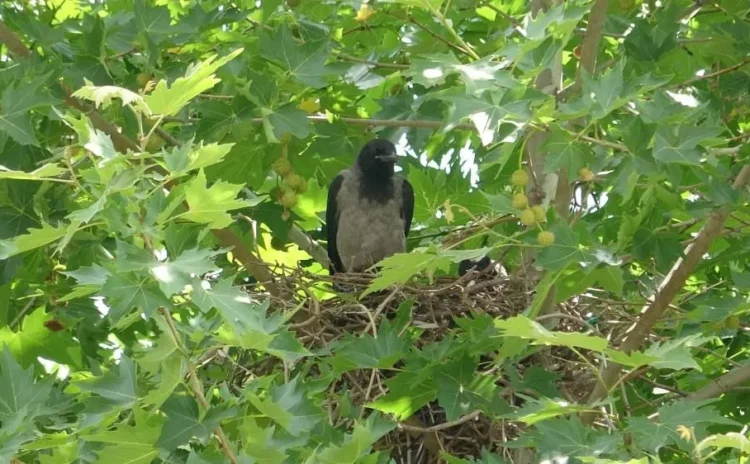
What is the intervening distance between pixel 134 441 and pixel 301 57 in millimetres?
1795

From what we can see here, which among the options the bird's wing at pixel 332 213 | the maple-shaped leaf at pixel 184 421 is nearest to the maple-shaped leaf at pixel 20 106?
the maple-shaped leaf at pixel 184 421

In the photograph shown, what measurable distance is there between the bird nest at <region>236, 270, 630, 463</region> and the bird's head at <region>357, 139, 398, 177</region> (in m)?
1.35

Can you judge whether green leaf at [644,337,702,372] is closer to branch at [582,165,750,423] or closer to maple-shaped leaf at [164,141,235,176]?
branch at [582,165,750,423]

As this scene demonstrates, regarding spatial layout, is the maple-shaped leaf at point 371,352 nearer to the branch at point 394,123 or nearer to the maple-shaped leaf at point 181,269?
the maple-shaped leaf at point 181,269

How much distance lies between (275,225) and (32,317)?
104 cm

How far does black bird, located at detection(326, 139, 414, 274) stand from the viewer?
6430 millimetres

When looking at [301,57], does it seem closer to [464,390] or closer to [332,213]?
[464,390]

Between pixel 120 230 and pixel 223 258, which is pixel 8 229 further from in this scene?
pixel 120 230

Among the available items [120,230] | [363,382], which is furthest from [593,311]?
[120,230]

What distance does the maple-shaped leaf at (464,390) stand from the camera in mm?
3830

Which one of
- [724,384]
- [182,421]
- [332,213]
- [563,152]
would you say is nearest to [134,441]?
[182,421]

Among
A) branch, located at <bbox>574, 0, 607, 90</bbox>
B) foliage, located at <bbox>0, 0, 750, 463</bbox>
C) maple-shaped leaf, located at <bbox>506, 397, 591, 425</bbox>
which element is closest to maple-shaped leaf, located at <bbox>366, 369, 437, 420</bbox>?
foliage, located at <bbox>0, 0, 750, 463</bbox>

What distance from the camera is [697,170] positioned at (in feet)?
13.3

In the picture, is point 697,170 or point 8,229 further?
point 8,229
